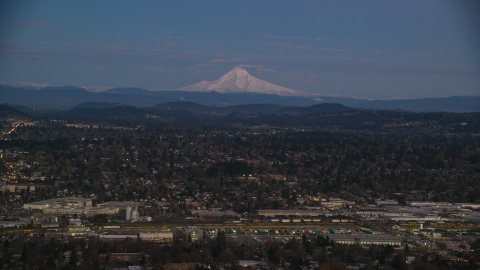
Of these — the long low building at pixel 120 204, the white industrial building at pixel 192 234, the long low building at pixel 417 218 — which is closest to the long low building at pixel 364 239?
the white industrial building at pixel 192 234

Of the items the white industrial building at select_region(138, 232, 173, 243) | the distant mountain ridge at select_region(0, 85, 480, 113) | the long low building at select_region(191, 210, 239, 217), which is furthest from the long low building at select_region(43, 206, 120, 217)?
the distant mountain ridge at select_region(0, 85, 480, 113)

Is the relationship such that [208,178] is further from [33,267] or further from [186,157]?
[33,267]

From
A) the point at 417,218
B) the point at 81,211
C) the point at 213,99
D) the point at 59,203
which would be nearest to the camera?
the point at 81,211

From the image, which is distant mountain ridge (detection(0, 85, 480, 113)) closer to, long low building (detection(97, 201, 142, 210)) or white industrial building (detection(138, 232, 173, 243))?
long low building (detection(97, 201, 142, 210))

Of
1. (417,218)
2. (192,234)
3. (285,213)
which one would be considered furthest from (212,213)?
(417,218)

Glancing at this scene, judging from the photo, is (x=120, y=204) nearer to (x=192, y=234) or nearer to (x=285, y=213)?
(x=285, y=213)

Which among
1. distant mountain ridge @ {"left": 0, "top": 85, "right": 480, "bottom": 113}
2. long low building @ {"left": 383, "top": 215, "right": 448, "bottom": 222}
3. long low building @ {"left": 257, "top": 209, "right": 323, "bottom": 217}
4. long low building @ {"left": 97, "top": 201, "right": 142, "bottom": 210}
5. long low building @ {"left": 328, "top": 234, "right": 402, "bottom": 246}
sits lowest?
distant mountain ridge @ {"left": 0, "top": 85, "right": 480, "bottom": 113}

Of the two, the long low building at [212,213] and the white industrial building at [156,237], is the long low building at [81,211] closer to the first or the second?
the long low building at [212,213]

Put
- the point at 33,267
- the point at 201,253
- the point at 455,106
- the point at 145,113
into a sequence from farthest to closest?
the point at 455,106, the point at 145,113, the point at 201,253, the point at 33,267

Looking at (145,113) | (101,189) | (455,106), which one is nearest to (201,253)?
(101,189)
